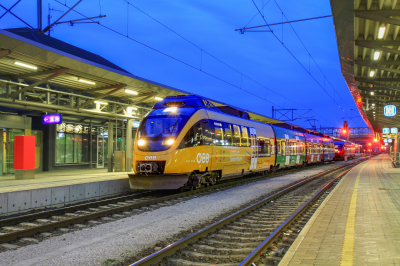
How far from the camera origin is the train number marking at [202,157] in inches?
495

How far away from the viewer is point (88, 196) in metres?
12.3

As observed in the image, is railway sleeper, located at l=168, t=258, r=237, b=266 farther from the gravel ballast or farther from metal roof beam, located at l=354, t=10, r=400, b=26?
metal roof beam, located at l=354, t=10, r=400, b=26

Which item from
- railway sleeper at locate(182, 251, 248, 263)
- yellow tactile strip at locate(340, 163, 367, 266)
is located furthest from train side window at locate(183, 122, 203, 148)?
railway sleeper at locate(182, 251, 248, 263)

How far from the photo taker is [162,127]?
12305 millimetres

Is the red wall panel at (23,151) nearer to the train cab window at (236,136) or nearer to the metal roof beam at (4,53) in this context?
the metal roof beam at (4,53)

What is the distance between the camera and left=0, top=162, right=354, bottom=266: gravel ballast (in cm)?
548

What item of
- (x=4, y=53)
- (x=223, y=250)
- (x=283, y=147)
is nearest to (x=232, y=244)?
(x=223, y=250)

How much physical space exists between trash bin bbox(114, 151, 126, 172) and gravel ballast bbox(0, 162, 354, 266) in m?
9.75

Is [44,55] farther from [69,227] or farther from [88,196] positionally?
[69,227]

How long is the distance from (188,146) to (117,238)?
5845mm

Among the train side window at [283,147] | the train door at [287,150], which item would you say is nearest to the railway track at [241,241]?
the train side window at [283,147]

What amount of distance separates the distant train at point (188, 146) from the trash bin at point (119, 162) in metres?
6.58

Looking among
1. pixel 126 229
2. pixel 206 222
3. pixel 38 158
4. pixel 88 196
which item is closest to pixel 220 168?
pixel 88 196

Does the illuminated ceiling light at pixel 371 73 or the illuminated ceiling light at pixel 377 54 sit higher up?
the illuminated ceiling light at pixel 377 54
